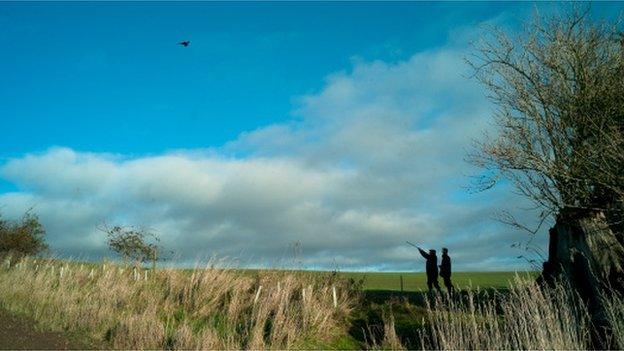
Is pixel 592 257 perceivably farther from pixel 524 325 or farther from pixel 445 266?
pixel 445 266

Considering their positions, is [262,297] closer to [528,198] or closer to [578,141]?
[528,198]

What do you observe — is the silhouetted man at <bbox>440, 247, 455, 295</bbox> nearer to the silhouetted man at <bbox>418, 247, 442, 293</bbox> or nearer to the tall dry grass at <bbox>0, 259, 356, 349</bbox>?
the silhouetted man at <bbox>418, 247, 442, 293</bbox>

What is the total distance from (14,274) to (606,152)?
2378 centimetres

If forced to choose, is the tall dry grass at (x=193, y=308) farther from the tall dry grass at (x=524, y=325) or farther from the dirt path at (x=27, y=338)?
the tall dry grass at (x=524, y=325)

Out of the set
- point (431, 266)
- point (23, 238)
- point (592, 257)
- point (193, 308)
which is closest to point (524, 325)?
point (592, 257)

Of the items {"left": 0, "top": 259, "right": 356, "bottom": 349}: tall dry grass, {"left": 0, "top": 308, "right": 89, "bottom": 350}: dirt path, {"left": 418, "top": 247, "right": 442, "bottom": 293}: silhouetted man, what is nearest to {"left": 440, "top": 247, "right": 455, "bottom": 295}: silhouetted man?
{"left": 418, "top": 247, "right": 442, "bottom": 293}: silhouetted man

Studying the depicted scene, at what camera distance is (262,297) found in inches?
701

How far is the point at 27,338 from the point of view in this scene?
14.4 metres

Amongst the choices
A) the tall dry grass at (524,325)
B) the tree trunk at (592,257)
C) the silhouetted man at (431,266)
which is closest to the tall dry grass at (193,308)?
the silhouetted man at (431,266)

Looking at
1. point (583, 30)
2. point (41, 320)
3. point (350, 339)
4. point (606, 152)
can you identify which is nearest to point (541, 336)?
point (606, 152)

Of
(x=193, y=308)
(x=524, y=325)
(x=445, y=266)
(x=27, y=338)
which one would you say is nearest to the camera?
(x=524, y=325)

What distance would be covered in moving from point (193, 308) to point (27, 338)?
5827mm

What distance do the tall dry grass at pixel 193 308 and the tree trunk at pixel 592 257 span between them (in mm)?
6830

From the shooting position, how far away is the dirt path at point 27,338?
13619 mm
